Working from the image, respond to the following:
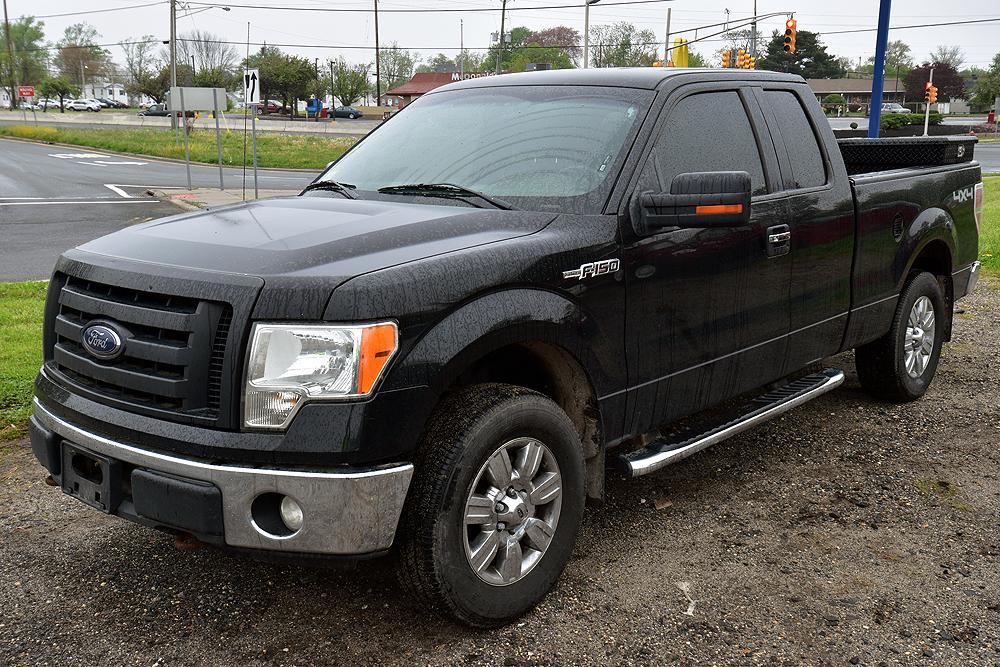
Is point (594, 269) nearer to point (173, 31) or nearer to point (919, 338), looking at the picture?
point (919, 338)

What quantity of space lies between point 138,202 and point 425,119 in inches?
682

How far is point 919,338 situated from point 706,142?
8.37 feet

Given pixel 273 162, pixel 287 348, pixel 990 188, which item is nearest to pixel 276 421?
pixel 287 348

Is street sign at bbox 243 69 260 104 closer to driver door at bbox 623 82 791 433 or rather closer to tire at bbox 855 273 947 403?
tire at bbox 855 273 947 403

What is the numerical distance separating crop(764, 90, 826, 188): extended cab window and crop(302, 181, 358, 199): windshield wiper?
2021mm

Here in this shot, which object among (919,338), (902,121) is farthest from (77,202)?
(902,121)

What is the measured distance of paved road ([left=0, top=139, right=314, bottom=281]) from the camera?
1321 centimetres

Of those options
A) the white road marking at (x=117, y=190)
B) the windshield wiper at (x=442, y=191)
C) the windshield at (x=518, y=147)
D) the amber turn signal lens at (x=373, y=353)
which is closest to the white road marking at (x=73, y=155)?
Result: the white road marking at (x=117, y=190)

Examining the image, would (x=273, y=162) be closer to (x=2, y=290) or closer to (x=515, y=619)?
(x=2, y=290)

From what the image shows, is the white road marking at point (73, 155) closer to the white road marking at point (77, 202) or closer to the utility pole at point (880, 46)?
the white road marking at point (77, 202)

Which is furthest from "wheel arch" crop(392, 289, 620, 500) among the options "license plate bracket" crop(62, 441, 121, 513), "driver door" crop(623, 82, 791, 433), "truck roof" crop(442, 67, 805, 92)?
"truck roof" crop(442, 67, 805, 92)

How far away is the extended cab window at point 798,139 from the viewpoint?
464 centimetres

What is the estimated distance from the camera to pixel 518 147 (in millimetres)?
3947

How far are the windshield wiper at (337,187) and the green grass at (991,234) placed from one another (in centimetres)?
880
